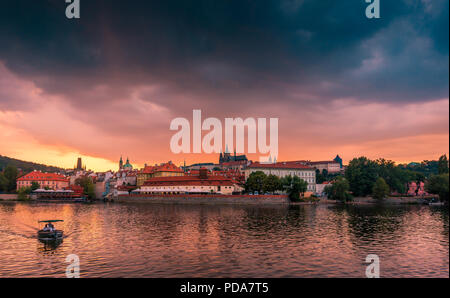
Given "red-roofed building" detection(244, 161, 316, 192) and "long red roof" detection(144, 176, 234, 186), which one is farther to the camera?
"red-roofed building" detection(244, 161, 316, 192)

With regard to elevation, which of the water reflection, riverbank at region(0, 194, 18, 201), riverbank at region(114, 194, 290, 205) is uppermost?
the water reflection

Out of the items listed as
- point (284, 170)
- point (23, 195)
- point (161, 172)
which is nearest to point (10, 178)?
point (23, 195)

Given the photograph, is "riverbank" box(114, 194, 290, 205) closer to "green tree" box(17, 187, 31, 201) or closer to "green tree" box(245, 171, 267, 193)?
"green tree" box(245, 171, 267, 193)

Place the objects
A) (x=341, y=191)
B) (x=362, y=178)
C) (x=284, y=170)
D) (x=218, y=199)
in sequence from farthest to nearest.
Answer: (x=284, y=170) < (x=362, y=178) < (x=341, y=191) < (x=218, y=199)

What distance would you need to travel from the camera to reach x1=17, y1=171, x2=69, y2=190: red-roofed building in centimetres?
14988

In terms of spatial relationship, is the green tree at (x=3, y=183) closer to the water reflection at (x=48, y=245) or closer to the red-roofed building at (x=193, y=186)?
the red-roofed building at (x=193, y=186)

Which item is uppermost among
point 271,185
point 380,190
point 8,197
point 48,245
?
point 271,185

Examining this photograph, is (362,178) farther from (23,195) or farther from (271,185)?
(23,195)

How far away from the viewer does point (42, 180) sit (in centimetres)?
15688

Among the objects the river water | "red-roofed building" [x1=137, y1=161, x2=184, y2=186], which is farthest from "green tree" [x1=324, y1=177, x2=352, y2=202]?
"red-roofed building" [x1=137, y1=161, x2=184, y2=186]

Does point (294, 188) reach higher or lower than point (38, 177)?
lower

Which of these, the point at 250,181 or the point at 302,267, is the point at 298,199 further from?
the point at 302,267

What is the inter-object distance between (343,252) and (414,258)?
221 inches

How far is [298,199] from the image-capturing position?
346 feet
